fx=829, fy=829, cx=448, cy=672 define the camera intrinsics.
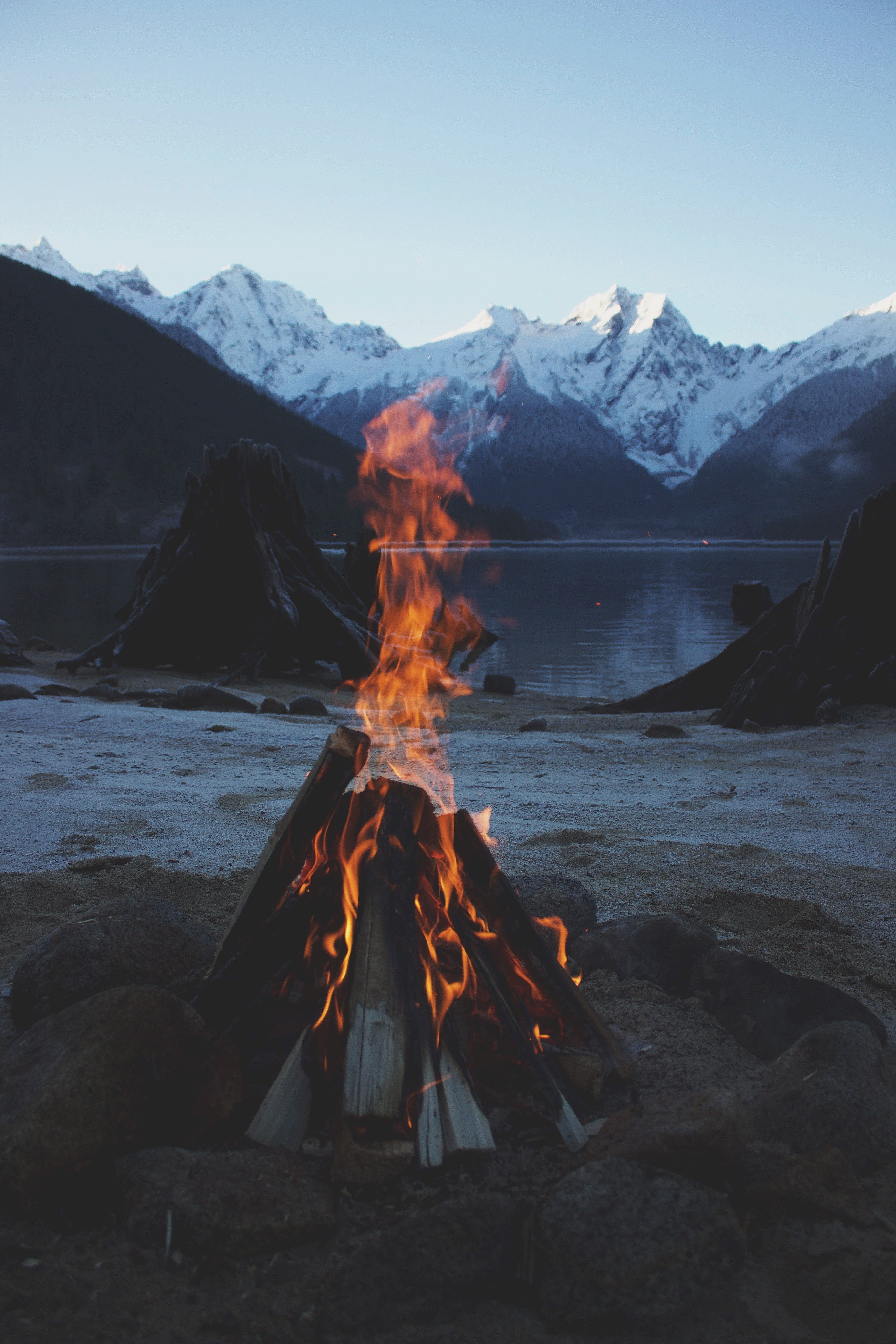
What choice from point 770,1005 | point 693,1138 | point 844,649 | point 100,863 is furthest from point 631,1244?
point 844,649

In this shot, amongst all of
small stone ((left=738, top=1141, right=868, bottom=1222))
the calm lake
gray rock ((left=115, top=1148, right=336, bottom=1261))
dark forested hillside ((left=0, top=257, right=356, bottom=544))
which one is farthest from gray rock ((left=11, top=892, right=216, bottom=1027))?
dark forested hillside ((left=0, top=257, right=356, bottom=544))

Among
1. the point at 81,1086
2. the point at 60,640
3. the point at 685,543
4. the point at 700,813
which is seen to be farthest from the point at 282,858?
the point at 685,543

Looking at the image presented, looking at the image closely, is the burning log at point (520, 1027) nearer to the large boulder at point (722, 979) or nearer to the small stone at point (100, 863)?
the large boulder at point (722, 979)

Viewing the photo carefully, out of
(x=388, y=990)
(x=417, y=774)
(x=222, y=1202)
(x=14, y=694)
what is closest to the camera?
(x=222, y=1202)

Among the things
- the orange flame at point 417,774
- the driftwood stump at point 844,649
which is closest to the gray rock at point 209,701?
the orange flame at point 417,774

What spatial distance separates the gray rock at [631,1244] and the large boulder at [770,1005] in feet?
3.22

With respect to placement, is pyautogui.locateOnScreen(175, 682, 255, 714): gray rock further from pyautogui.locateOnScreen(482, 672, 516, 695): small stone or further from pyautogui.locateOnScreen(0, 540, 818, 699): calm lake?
pyautogui.locateOnScreen(0, 540, 818, 699): calm lake

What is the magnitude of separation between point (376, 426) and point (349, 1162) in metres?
7.77

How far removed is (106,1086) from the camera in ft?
7.54

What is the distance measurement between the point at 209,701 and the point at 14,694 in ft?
6.83

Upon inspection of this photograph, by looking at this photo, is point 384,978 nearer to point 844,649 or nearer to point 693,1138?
point 693,1138

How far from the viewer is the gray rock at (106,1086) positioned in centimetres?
215

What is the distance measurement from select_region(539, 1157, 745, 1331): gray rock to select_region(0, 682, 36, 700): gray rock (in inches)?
334

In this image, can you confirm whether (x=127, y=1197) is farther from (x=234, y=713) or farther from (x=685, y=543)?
(x=685, y=543)
